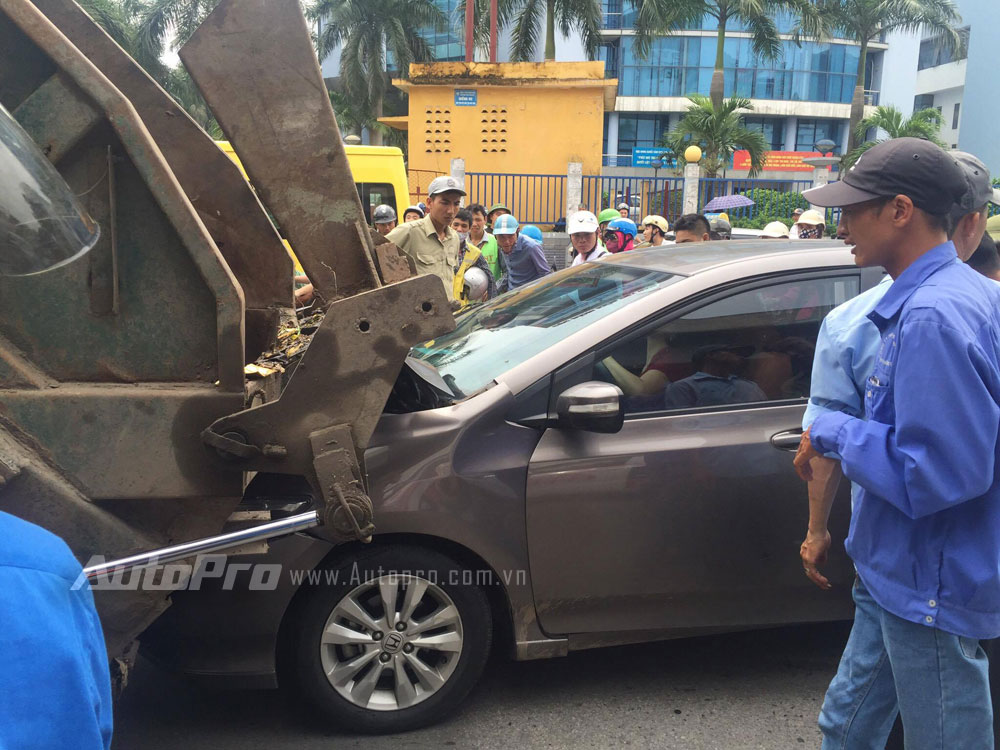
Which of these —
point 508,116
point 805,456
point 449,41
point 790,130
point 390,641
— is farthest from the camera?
point 790,130

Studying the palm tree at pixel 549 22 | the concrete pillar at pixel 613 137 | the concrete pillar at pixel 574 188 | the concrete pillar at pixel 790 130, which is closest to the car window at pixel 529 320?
the concrete pillar at pixel 574 188

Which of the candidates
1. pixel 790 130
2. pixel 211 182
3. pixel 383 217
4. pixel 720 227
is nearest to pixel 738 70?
pixel 790 130

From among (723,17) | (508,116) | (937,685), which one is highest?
(723,17)

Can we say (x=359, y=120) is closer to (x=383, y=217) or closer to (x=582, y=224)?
(x=383, y=217)

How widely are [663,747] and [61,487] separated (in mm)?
2090

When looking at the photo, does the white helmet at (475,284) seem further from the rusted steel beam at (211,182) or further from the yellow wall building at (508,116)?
the yellow wall building at (508,116)

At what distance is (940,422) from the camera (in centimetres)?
178

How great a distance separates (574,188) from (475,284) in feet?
27.5

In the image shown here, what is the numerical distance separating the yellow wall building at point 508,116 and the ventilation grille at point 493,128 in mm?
19

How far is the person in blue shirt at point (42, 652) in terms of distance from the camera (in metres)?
0.79

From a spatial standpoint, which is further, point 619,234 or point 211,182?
point 619,234

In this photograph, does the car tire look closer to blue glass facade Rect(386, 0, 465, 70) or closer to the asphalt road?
the asphalt road

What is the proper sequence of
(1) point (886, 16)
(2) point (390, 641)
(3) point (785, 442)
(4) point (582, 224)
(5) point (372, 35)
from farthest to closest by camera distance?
1. (5) point (372, 35)
2. (1) point (886, 16)
3. (4) point (582, 224)
4. (3) point (785, 442)
5. (2) point (390, 641)

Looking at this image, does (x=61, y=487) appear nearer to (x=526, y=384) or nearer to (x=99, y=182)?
(x=99, y=182)
